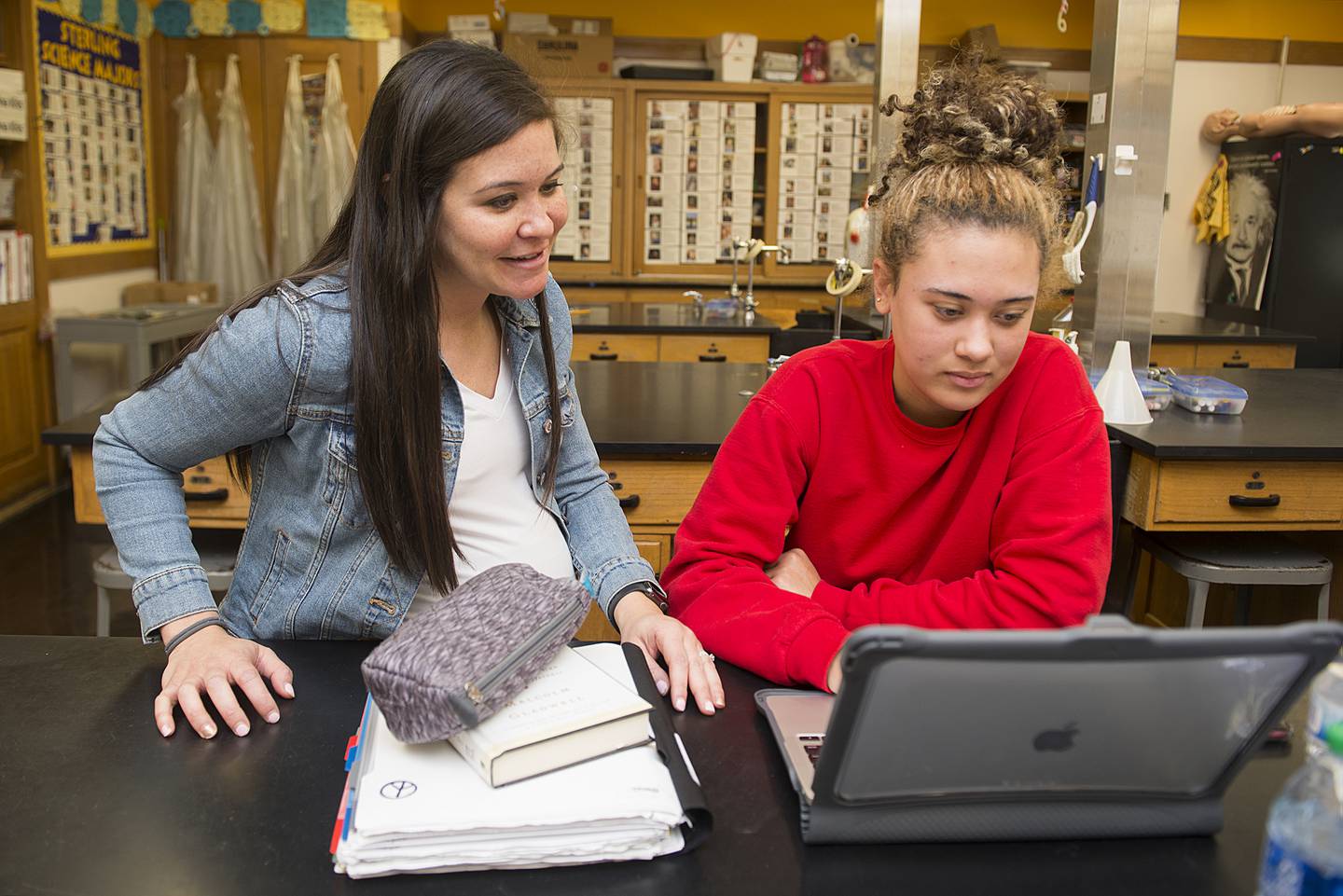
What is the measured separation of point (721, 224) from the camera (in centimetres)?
698

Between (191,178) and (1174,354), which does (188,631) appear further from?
(191,178)

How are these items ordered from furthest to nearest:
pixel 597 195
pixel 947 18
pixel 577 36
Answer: pixel 947 18 → pixel 597 195 → pixel 577 36

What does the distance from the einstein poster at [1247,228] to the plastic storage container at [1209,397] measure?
13.8ft

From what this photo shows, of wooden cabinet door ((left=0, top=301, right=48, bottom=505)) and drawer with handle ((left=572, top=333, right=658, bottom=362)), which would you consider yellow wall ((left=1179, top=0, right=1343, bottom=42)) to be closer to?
drawer with handle ((left=572, top=333, right=658, bottom=362))

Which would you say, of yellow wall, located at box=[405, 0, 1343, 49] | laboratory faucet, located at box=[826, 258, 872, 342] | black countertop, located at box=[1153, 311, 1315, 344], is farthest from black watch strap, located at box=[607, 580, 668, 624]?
yellow wall, located at box=[405, 0, 1343, 49]

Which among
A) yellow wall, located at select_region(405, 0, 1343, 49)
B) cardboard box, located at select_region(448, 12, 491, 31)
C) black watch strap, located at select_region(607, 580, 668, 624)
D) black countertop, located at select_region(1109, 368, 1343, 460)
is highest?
yellow wall, located at select_region(405, 0, 1343, 49)

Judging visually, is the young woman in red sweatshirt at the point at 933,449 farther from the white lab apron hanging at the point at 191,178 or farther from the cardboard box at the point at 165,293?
the white lab apron hanging at the point at 191,178

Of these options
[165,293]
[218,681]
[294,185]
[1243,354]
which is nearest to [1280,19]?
[1243,354]

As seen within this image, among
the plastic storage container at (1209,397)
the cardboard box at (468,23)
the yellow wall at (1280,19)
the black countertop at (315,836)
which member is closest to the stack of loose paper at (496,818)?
the black countertop at (315,836)

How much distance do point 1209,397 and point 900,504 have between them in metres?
1.75

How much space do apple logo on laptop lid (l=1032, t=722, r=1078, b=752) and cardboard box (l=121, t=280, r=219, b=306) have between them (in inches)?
224

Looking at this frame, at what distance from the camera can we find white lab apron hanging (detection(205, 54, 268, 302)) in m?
6.04

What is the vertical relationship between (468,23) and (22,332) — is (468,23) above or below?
above

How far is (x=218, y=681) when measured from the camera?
40.5 inches
